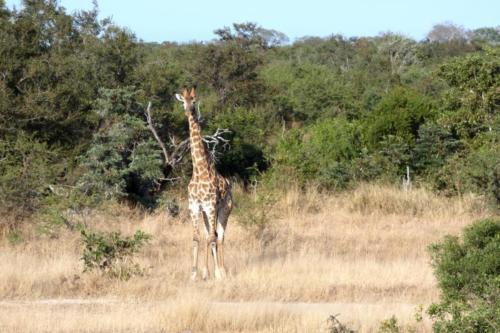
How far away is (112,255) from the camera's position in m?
10.6

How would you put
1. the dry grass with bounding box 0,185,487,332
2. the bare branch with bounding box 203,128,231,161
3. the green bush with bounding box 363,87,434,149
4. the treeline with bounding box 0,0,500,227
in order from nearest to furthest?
the dry grass with bounding box 0,185,487,332
the treeline with bounding box 0,0,500,227
the bare branch with bounding box 203,128,231,161
the green bush with bounding box 363,87,434,149

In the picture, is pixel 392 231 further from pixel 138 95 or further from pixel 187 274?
pixel 138 95

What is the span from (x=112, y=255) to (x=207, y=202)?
54.0 inches

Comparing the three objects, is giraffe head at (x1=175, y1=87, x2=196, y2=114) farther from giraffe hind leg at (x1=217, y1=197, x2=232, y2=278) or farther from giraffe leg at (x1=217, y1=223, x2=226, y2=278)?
giraffe leg at (x1=217, y1=223, x2=226, y2=278)

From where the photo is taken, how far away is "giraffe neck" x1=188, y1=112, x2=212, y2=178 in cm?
1140

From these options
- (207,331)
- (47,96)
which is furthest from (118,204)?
(207,331)

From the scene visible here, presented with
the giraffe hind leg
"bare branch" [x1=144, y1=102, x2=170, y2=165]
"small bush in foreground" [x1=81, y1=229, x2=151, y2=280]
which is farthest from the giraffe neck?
"bare branch" [x1=144, y1=102, x2=170, y2=165]

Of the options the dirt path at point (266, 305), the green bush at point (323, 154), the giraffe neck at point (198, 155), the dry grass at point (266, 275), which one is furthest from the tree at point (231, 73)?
the dirt path at point (266, 305)

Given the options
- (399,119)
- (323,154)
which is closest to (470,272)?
(323,154)

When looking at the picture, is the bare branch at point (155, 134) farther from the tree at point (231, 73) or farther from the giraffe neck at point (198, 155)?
the tree at point (231, 73)

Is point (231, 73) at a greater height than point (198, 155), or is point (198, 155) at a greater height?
point (231, 73)

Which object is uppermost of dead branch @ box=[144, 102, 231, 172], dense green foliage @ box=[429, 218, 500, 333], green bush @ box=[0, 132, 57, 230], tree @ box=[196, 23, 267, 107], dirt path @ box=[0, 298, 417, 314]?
tree @ box=[196, 23, 267, 107]

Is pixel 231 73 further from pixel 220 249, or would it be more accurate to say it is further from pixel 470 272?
pixel 470 272

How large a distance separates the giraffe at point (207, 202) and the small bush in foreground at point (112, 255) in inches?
29.1
